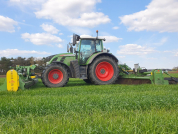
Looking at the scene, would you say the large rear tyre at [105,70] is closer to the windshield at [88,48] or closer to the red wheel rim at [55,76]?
the windshield at [88,48]

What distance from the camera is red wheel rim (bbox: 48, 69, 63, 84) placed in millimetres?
7066

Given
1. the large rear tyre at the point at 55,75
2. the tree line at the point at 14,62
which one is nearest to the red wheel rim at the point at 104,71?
the large rear tyre at the point at 55,75

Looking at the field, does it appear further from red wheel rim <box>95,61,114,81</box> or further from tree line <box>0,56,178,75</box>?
tree line <box>0,56,178,75</box>

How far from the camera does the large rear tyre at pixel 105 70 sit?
7.45 meters

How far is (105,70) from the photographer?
786 centimetres

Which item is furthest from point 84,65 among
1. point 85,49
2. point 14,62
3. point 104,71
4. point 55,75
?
point 14,62

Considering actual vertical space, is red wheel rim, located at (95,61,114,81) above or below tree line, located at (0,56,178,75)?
below

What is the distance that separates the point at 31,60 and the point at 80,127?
35.6 meters

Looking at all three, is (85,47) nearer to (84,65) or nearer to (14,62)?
(84,65)

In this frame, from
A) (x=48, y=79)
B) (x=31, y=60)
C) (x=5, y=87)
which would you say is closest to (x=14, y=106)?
(x=5, y=87)

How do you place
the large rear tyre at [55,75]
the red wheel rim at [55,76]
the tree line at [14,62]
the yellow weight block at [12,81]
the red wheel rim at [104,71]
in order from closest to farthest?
the yellow weight block at [12,81], the large rear tyre at [55,75], the red wheel rim at [55,76], the red wheel rim at [104,71], the tree line at [14,62]

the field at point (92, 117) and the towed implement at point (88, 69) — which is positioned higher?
the towed implement at point (88, 69)

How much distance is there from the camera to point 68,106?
9.44 ft

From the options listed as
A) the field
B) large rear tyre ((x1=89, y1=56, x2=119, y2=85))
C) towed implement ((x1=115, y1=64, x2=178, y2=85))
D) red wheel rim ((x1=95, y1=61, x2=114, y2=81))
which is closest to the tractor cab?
large rear tyre ((x1=89, y1=56, x2=119, y2=85))
